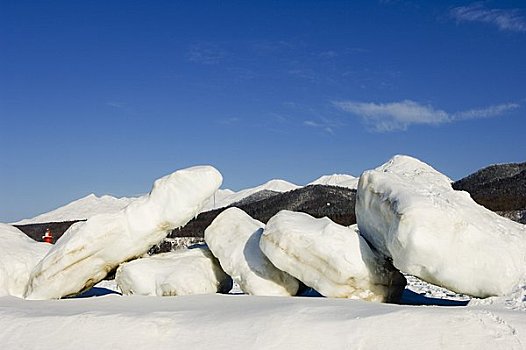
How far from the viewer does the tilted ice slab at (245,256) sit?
28.6 ft

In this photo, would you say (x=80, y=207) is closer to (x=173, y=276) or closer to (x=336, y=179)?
(x=336, y=179)

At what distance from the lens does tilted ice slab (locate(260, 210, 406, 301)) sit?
787cm

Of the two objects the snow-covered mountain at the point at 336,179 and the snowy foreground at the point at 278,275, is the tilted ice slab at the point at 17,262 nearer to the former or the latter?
→ the snowy foreground at the point at 278,275

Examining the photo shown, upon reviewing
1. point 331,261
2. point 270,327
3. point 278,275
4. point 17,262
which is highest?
point 17,262

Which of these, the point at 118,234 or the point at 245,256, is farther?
the point at 118,234

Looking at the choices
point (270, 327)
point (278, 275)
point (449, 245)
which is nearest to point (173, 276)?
point (278, 275)

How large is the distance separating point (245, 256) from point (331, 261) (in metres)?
1.70

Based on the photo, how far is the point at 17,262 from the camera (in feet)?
31.7

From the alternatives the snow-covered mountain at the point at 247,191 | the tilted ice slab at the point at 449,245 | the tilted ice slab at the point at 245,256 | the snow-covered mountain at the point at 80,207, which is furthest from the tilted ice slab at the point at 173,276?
the snow-covered mountain at the point at 247,191

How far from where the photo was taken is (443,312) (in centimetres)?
573

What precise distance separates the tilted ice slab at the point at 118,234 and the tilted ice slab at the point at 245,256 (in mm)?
548

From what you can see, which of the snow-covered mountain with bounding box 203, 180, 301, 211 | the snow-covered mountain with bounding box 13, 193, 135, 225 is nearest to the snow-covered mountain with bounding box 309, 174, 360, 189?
the snow-covered mountain with bounding box 203, 180, 301, 211

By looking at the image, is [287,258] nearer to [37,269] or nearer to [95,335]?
[95,335]

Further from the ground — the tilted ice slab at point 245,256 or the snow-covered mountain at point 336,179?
the snow-covered mountain at point 336,179
